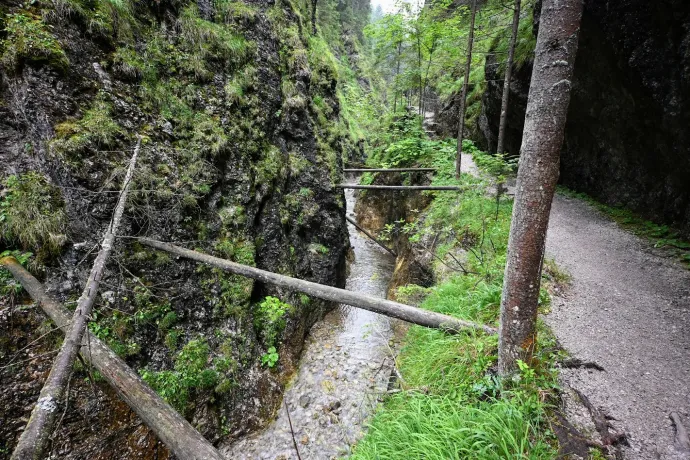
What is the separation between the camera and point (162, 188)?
5523mm

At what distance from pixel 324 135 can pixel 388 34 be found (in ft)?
26.1

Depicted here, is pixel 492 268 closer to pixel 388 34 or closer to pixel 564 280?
pixel 564 280

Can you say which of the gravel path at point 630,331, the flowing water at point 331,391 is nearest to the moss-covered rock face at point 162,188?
the flowing water at point 331,391

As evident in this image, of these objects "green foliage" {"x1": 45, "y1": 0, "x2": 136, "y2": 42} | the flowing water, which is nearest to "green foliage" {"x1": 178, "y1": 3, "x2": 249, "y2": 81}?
"green foliage" {"x1": 45, "y1": 0, "x2": 136, "y2": 42}

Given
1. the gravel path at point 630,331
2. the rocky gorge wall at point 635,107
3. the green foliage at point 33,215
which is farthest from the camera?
the rocky gorge wall at point 635,107

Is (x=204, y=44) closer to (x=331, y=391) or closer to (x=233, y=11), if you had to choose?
(x=233, y=11)

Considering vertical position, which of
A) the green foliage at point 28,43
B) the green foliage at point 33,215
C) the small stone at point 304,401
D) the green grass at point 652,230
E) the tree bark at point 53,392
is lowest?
the small stone at point 304,401

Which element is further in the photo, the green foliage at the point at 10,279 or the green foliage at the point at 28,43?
the green foliage at the point at 28,43

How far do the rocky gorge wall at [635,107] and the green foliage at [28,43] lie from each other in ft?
35.0

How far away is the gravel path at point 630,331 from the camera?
9.32 feet

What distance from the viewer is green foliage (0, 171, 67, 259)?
4.28 metres

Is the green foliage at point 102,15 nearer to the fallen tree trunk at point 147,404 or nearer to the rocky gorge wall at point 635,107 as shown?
the fallen tree trunk at point 147,404

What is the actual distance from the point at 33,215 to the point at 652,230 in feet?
39.6

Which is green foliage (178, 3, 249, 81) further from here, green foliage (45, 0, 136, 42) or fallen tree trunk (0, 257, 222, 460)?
fallen tree trunk (0, 257, 222, 460)
